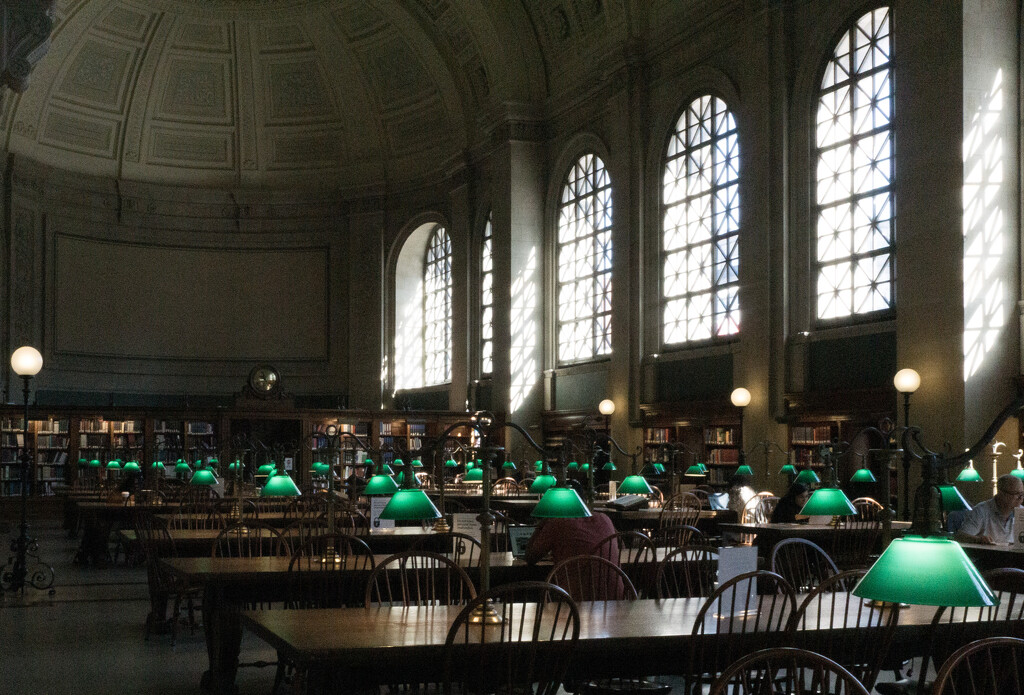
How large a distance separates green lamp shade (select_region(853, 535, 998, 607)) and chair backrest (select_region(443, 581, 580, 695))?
5.61 feet

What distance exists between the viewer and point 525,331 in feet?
77.4

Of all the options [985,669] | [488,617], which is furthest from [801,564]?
[985,669]

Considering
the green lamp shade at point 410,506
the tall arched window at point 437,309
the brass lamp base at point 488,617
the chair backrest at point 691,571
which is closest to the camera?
the brass lamp base at point 488,617

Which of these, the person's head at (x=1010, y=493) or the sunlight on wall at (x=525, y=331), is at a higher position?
the sunlight on wall at (x=525, y=331)

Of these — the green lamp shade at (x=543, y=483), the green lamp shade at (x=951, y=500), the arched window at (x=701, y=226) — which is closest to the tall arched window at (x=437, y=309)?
the arched window at (x=701, y=226)

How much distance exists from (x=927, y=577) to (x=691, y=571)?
5.37m

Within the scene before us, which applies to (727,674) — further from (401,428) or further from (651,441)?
(401,428)

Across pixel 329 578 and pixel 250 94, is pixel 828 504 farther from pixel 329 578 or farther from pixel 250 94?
pixel 250 94

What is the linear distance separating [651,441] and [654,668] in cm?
1475

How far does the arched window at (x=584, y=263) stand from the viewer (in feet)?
70.8

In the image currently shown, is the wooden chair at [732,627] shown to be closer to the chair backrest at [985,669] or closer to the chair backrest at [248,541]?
the chair backrest at [985,669]

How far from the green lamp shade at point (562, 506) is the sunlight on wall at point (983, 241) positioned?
352 inches

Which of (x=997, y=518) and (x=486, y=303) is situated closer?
(x=997, y=518)

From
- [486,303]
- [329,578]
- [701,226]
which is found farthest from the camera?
[486,303]
